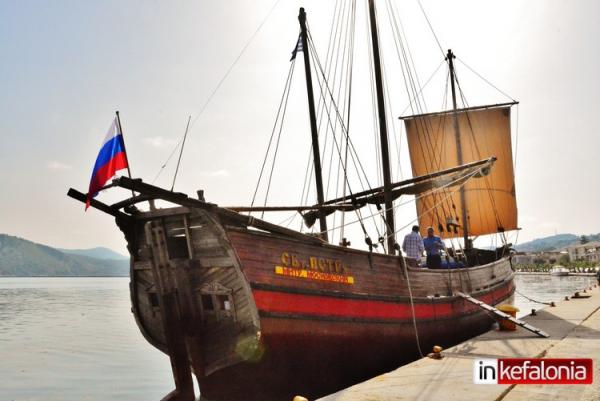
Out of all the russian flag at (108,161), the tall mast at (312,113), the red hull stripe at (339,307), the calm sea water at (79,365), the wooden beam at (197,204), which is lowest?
the calm sea water at (79,365)

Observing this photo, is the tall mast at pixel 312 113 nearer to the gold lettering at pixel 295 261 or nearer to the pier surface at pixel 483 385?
the gold lettering at pixel 295 261

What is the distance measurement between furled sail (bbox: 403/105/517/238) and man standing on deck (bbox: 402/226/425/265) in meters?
16.8

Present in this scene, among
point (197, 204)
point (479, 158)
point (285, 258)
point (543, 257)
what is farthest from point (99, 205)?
point (543, 257)

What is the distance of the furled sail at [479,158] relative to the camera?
2830cm

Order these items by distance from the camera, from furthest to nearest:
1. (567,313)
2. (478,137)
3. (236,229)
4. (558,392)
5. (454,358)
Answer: (478,137), (567,313), (236,229), (454,358), (558,392)

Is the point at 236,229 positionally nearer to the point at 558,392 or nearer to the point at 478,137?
the point at 558,392

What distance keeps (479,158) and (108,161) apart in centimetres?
2612

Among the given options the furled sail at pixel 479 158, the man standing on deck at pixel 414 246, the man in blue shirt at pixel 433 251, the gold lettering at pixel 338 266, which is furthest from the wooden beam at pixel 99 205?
the furled sail at pixel 479 158

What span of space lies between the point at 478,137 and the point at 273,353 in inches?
1014

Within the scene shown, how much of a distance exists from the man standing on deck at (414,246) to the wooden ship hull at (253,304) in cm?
236

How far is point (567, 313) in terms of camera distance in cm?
1180

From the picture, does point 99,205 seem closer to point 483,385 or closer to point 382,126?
point 483,385

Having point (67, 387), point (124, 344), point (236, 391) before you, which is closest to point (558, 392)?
point (236, 391)

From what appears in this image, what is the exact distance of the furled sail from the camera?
92.8 feet
